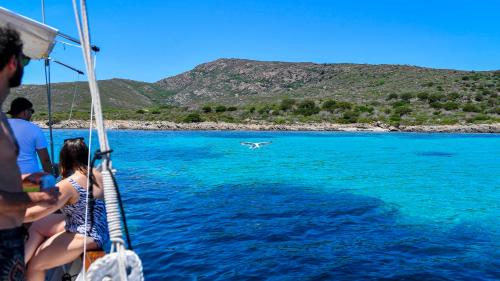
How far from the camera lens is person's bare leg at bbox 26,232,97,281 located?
4117mm

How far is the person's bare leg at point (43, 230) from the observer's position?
14.2ft

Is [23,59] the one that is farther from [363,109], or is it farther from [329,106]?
[329,106]

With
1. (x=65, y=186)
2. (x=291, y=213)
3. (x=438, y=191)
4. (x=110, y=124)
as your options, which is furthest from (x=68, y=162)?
(x=110, y=124)

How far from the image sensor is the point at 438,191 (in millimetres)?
17375

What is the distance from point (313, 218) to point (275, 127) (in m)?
45.9

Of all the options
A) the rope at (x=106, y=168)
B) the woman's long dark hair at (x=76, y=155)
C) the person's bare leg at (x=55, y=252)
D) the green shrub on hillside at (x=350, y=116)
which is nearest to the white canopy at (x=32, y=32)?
the woman's long dark hair at (x=76, y=155)

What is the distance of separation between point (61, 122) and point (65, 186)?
215ft

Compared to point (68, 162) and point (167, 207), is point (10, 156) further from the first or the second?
point (167, 207)

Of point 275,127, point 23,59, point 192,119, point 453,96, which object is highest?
point 453,96

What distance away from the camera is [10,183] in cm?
259

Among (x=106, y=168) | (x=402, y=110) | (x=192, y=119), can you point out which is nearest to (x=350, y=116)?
(x=402, y=110)

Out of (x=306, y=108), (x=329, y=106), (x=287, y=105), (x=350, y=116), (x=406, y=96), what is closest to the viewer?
(x=350, y=116)

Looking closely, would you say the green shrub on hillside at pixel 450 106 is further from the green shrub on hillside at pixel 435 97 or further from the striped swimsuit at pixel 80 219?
the striped swimsuit at pixel 80 219

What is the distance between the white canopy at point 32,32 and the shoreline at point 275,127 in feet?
159
